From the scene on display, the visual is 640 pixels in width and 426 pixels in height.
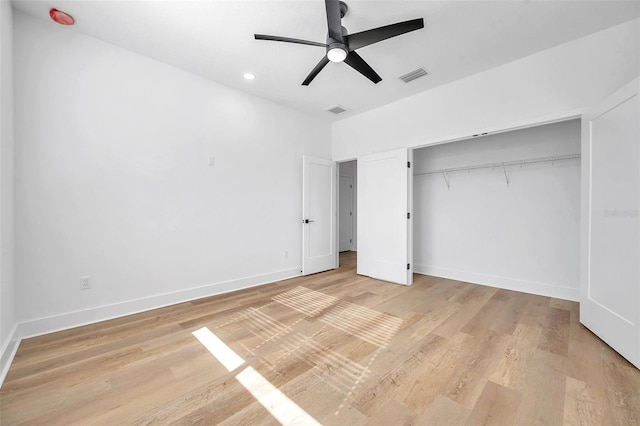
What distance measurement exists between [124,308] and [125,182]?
1.37 m

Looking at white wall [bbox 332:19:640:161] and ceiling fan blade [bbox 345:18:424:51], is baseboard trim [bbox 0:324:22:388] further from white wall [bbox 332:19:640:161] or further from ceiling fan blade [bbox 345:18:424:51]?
white wall [bbox 332:19:640:161]

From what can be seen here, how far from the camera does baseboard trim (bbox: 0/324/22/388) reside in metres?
1.76

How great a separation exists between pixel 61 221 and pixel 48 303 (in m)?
0.77

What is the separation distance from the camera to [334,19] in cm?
193

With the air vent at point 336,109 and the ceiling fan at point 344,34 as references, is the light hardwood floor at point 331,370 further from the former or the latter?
the air vent at point 336,109

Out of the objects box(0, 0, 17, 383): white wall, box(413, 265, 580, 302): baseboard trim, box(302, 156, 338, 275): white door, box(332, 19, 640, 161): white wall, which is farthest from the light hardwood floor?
box(332, 19, 640, 161): white wall

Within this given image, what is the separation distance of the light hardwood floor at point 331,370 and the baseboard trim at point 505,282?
36 cm

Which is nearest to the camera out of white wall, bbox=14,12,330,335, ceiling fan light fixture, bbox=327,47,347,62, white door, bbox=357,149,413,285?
ceiling fan light fixture, bbox=327,47,347,62

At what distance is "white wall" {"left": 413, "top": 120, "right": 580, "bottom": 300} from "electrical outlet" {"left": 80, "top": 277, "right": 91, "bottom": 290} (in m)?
4.63

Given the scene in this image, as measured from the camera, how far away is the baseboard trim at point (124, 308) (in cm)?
235

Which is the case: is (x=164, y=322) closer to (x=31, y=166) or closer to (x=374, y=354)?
(x=31, y=166)

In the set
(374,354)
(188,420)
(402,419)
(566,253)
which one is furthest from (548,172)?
(188,420)

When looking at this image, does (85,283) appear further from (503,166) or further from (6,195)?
(503,166)

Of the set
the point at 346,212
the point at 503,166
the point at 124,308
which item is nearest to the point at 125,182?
the point at 124,308
